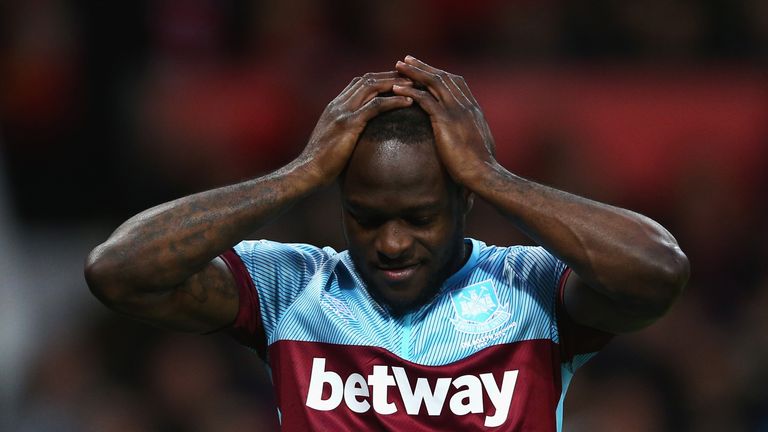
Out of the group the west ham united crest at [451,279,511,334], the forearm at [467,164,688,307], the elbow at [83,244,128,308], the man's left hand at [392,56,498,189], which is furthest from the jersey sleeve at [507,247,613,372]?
the elbow at [83,244,128,308]

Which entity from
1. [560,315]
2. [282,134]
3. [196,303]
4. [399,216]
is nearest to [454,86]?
[399,216]

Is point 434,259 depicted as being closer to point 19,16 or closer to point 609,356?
point 609,356

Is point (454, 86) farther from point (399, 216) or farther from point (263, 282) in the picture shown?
point (263, 282)

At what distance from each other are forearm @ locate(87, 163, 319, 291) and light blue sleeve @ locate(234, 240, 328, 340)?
0.27 metres

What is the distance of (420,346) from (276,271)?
1.75ft

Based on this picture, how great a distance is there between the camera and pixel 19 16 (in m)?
8.18

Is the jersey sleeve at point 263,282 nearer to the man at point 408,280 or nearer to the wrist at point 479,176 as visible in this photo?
the man at point 408,280

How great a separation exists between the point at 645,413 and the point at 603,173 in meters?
1.65

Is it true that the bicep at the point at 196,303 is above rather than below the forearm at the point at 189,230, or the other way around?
below

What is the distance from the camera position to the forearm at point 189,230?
11.4 ft

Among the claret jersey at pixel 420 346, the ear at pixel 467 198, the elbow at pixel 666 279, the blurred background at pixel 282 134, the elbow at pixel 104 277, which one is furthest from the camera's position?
the blurred background at pixel 282 134

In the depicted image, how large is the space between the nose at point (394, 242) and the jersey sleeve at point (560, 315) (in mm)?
438

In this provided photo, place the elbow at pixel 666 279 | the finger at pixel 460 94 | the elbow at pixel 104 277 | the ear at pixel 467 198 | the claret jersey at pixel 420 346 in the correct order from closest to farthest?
the elbow at pixel 666 279, the elbow at pixel 104 277, the claret jersey at pixel 420 346, the finger at pixel 460 94, the ear at pixel 467 198

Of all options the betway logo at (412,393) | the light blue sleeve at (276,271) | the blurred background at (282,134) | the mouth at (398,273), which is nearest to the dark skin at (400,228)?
the mouth at (398,273)
